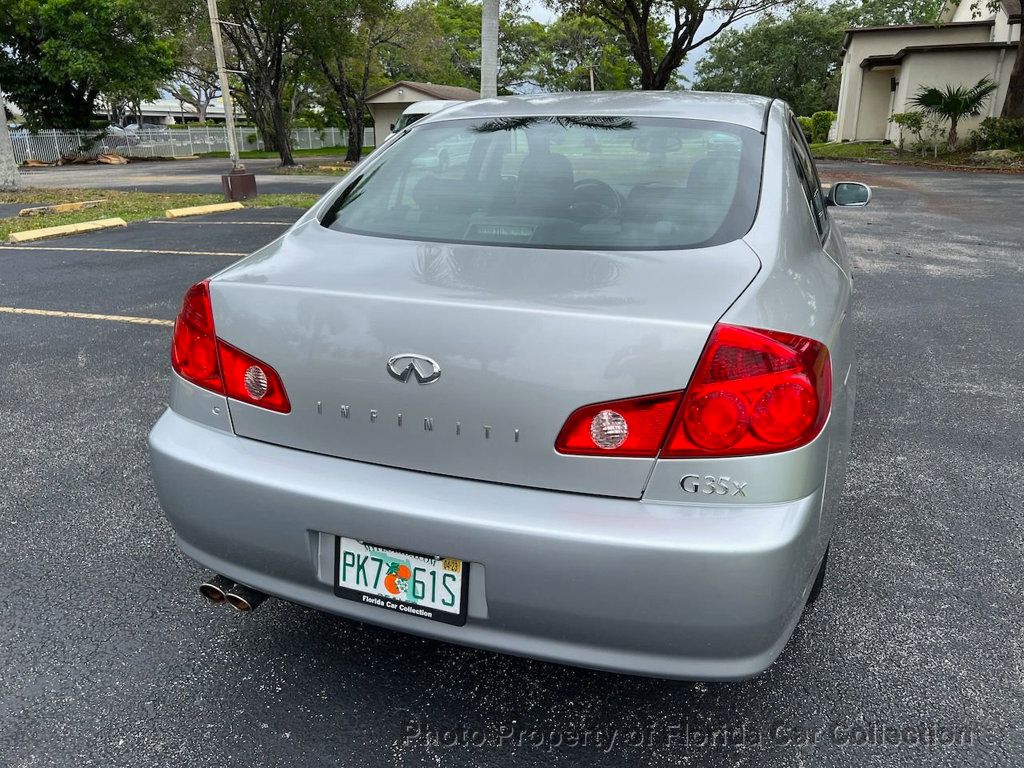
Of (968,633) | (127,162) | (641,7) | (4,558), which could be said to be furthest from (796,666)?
(127,162)

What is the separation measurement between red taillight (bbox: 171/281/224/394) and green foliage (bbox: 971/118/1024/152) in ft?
83.1

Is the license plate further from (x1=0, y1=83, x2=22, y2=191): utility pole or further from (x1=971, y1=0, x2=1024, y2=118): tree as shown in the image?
(x1=971, y1=0, x2=1024, y2=118): tree

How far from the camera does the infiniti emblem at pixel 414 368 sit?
172 cm

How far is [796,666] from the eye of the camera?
7.27ft

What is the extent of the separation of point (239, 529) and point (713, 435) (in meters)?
1.16

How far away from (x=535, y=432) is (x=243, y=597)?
97 centimetres

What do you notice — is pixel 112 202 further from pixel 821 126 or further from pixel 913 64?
pixel 821 126

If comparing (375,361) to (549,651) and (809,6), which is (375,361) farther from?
(809,6)

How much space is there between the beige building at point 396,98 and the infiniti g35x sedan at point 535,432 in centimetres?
3547

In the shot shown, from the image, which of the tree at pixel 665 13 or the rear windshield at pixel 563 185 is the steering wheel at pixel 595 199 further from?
the tree at pixel 665 13

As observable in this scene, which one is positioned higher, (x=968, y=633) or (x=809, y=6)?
(x=809, y=6)

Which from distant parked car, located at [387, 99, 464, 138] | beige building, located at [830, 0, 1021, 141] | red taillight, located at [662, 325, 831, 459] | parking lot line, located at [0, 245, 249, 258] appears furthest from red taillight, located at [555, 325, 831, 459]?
beige building, located at [830, 0, 1021, 141]

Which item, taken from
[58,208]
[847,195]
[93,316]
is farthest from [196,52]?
[847,195]

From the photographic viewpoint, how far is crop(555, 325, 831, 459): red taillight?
5.33 ft
